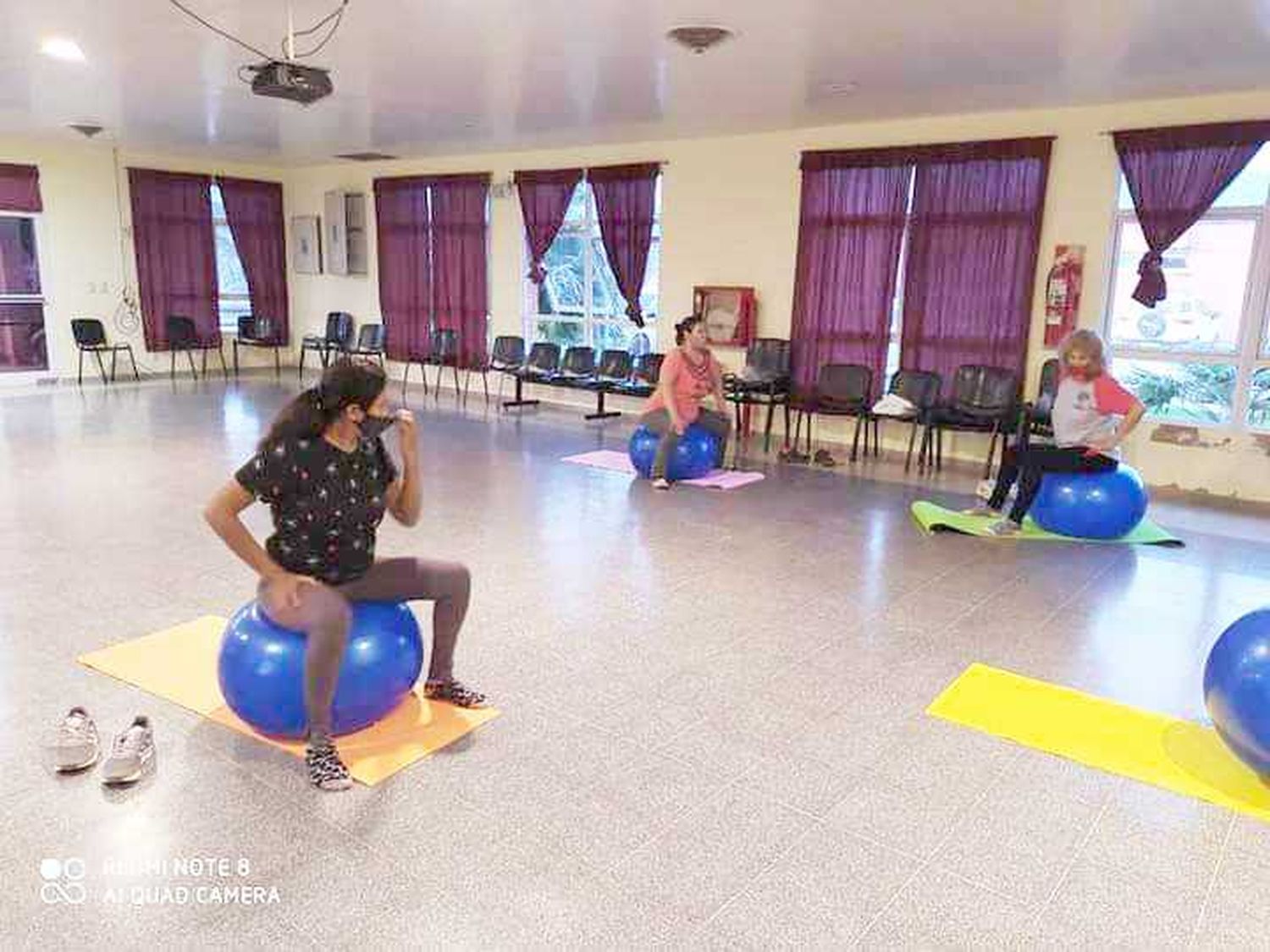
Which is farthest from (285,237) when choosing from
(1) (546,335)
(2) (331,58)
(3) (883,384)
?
(3) (883,384)

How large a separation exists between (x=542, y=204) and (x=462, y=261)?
132 cm

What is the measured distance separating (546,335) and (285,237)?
4421 mm

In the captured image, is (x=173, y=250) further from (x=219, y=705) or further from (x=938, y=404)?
(x=219, y=705)

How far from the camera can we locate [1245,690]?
2.46 m

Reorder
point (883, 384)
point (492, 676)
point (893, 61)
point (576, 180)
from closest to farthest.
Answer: point (492, 676) < point (893, 61) < point (883, 384) < point (576, 180)

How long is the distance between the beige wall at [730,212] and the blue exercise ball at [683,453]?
2234 mm

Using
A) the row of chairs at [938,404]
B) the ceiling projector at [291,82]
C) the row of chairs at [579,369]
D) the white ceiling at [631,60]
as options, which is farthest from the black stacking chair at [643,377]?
the ceiling projector at [291,82]

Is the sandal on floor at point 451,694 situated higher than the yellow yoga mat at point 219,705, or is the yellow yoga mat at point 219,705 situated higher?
the sandal on floor at point 451,694

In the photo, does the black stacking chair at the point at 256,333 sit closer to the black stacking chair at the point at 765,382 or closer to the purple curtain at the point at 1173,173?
the black stacking chair at the point at 765,382

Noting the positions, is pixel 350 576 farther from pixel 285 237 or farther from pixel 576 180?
pixel 285 237

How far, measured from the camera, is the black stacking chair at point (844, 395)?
7227mm

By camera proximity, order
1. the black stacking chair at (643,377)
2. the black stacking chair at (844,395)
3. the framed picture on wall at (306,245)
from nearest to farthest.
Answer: the black stacking chair at (844,395)
the black stacking chair at (643,377)
the framed picture on wall at (306,245)

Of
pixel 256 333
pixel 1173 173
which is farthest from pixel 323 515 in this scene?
pixel 256 333

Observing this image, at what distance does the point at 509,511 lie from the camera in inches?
210
